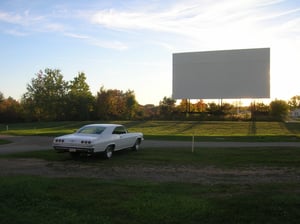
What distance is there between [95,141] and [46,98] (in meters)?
49.5

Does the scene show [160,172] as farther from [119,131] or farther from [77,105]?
[77,105]

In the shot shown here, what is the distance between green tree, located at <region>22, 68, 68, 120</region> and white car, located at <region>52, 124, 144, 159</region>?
46394mm

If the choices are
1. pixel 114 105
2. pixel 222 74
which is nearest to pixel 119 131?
pixel 222 74

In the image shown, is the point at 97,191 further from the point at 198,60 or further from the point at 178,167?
the point at 198,60

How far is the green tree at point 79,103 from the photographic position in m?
58.0

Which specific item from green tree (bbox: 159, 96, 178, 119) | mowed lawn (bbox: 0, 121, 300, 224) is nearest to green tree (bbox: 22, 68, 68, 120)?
green tree (bbox: 159, 96, 178, 119)

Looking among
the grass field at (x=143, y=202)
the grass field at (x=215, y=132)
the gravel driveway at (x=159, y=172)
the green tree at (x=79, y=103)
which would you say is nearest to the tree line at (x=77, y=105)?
the green tree at (x=79, y=103)

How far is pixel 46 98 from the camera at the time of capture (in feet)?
197

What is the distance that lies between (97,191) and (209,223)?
291 centimetres

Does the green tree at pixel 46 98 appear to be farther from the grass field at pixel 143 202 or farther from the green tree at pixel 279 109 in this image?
the grass field at pixel 143 202

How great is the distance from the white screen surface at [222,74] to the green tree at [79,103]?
15.1 m

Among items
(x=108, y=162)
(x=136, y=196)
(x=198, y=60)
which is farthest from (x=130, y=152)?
(x=198, y=60)

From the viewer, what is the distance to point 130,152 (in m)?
16.0

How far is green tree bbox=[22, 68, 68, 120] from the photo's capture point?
197 ft
